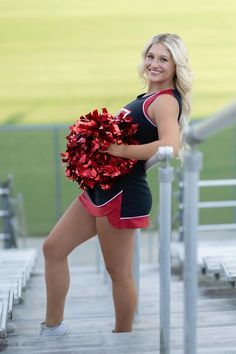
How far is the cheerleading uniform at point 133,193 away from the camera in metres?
2.51

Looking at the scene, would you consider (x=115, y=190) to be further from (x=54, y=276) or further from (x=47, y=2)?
(x=47, y=2)

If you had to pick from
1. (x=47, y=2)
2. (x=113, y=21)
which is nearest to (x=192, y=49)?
(x=113, y=21)

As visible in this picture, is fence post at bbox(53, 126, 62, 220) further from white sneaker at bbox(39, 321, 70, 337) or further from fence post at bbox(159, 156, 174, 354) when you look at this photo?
fence post at bbox(159, 156, 174, 354)

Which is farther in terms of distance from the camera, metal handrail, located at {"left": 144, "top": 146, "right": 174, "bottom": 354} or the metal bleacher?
the metal bleacher

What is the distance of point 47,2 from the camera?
1054 cm

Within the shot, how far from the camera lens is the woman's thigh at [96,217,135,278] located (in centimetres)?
253

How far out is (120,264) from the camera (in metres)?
2.59

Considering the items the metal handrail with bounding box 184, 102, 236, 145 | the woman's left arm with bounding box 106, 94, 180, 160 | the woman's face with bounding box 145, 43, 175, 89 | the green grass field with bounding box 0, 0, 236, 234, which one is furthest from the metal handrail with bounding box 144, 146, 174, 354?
the green grass field with bounding box 0, 0, 236, 234

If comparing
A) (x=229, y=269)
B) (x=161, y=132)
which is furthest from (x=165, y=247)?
(x=229, y=269)

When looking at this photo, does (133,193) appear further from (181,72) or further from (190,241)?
(190,241)

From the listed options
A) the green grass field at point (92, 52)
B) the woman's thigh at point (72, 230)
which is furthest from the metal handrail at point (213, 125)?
the green grass field at point (92, 52)

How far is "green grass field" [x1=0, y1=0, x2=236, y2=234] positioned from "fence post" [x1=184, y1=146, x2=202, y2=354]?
339 inches

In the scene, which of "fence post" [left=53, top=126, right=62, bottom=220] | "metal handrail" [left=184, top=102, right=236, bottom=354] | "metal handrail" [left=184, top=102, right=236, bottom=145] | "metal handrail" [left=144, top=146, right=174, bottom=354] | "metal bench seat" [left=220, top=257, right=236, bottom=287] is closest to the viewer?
"metal handrail" [left=184, top=102, right=236, bottom=145]

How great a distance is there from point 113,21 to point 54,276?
8367 millimetres
